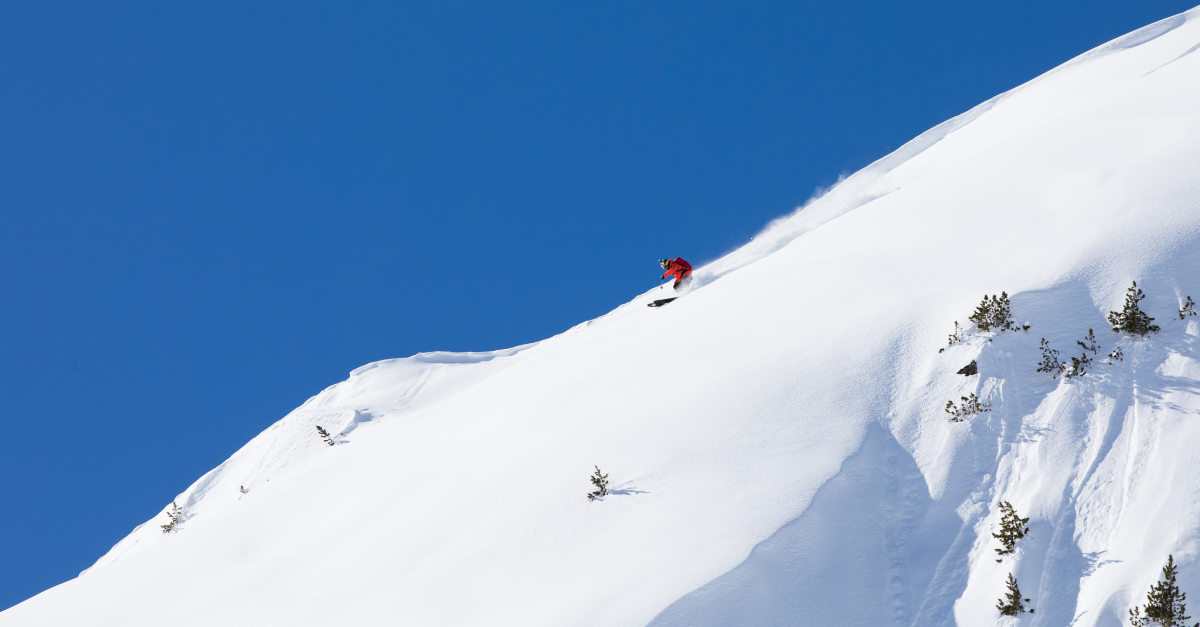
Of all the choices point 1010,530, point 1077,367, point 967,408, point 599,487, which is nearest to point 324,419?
point 599,487

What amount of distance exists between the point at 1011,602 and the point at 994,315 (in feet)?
12.3

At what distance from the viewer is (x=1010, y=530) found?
8219mm

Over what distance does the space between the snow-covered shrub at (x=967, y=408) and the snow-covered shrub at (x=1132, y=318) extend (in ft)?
5.79

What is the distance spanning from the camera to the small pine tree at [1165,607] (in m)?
7.05

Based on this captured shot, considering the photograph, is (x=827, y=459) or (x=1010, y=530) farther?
(x=827, y=459)

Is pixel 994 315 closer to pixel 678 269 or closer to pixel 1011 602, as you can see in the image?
pixel 1011 602

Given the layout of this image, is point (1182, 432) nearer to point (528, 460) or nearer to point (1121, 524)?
point (1121, 524)

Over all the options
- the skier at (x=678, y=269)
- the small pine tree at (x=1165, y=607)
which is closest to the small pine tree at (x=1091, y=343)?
the small pine tree at (x=1165, y=607)

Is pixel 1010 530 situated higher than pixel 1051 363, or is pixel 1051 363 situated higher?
pixel 1051 363

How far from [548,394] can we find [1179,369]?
9.11 m

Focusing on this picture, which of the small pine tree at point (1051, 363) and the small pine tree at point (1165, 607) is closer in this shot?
the small pine tree at point (1165, 607)

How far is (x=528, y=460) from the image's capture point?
12.1 m

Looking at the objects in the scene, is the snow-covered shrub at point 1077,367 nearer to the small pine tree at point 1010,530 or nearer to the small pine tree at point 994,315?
the small pine tree at point 994,315

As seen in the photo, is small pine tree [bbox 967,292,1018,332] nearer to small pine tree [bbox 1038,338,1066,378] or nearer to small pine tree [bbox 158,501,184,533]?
small pine tree [bbox 1038,338,1066,378]
